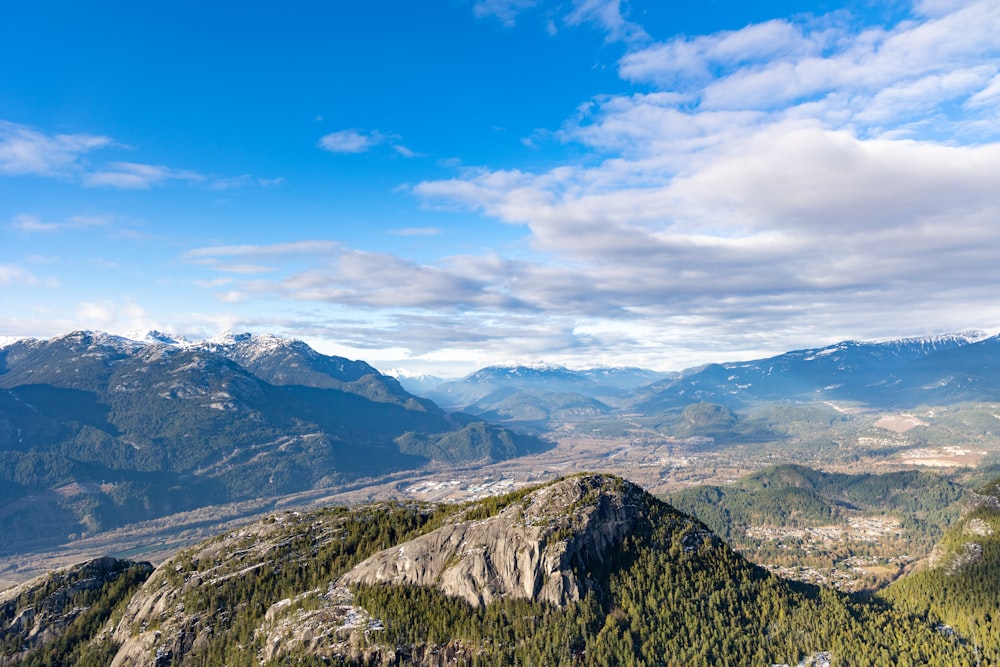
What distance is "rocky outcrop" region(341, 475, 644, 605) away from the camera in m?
158

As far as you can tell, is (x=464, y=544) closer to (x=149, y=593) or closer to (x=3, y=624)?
(x=149, y=593)

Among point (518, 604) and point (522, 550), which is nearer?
point (518, 604)

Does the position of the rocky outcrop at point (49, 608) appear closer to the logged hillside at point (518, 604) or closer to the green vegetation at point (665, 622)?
the logged hillside at point (518, 604)

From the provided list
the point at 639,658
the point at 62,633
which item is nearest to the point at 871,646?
the point at 639,658

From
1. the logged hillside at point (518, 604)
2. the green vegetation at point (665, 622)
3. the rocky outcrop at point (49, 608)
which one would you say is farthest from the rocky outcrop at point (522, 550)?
the rocky outcrop at point (49, 608)

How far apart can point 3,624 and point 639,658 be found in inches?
8685

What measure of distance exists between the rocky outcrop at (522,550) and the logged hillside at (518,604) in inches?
17.6

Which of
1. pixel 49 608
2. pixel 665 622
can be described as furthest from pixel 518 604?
pixel 49 608

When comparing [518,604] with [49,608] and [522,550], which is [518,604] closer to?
[522,550]

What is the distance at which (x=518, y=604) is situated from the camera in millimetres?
155000

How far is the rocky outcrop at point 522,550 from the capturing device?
518 feet

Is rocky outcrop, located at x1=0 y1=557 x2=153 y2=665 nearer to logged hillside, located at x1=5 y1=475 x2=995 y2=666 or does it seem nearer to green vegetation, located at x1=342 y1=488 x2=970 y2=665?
logged hillside, located at x1=5 y1=475 x2=995 y2=666

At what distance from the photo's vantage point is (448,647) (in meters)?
145

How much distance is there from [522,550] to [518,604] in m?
15.1
